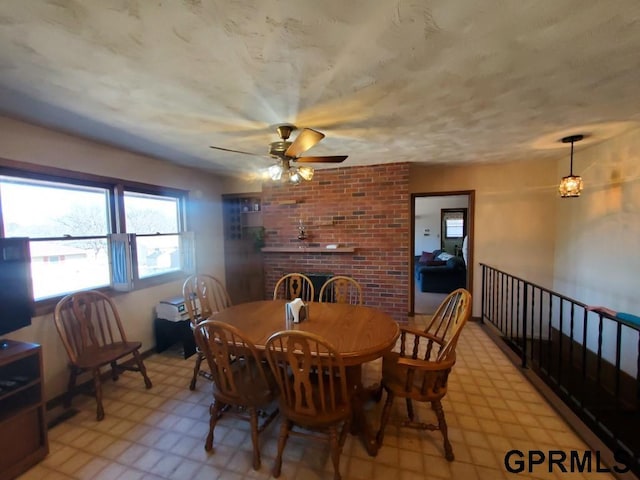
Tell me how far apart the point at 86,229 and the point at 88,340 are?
1.05 meters

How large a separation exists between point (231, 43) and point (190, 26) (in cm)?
18

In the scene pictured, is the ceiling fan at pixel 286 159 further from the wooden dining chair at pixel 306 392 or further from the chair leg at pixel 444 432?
the chair leg at pixel 444 432

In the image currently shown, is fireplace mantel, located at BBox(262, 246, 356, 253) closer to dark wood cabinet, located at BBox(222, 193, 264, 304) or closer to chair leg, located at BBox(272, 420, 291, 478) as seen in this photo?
dark wood cabinet, located at BBox(222, 193, 264, 304)

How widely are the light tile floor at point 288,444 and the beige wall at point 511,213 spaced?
204 cm

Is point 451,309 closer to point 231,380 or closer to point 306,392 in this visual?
point 306,392

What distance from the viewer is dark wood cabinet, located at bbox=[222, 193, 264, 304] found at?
182 inches

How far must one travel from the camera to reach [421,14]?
44.3 inches

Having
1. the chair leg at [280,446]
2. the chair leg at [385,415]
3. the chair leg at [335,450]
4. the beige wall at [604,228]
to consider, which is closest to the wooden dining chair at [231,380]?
the chair leg at [280,446]

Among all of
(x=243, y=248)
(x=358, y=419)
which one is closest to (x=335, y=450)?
(x=358, y=419)

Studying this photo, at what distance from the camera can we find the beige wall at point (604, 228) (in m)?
2.71

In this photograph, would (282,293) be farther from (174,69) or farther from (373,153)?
(174,69)

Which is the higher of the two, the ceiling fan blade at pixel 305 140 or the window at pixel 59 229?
the ceiling fan blade at pixel 305 140

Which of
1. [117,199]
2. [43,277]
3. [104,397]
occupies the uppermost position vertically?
[117,199]

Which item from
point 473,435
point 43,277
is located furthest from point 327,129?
point 43,277
